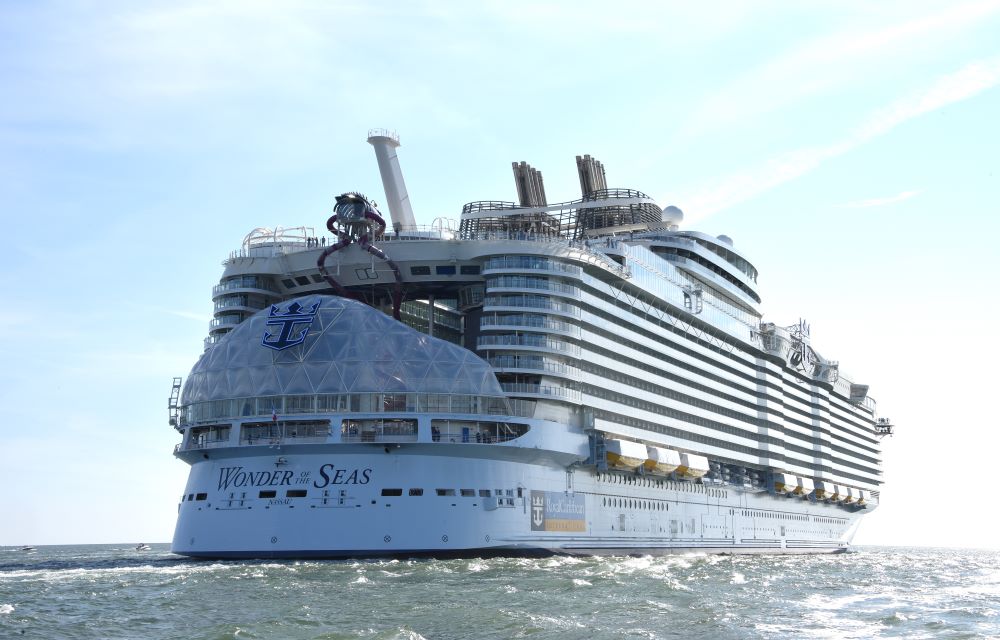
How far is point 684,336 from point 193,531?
42.6 meters

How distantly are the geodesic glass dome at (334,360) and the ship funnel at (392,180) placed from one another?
1632 centimetres

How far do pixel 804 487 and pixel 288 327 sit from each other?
6122 centimetres

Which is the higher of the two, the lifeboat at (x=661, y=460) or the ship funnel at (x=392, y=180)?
the ship funnel at (x=392, y=180)

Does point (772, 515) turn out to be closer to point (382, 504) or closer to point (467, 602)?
point (382, 504)

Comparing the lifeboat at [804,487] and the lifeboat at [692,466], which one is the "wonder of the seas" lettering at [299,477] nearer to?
the lifeboat at [692,466]

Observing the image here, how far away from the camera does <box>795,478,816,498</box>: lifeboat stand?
335 ft

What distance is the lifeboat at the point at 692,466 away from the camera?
76.9 meters

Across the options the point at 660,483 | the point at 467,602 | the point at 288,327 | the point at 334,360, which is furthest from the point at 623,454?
the point at 467,602

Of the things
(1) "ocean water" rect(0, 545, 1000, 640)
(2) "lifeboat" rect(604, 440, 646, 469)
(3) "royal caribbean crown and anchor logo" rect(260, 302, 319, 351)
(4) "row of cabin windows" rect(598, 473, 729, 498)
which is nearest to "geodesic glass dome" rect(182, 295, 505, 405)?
(3) "royal caribbean crown and anchor logo" rect(260, 302, 319, 351)

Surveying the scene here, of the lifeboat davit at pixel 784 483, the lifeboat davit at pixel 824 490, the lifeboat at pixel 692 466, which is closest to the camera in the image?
the lifeboat at pixel 692 466

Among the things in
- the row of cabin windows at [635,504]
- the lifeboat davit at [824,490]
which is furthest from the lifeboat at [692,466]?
the lifeboat davit at [824,490]

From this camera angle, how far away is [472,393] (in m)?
59.2

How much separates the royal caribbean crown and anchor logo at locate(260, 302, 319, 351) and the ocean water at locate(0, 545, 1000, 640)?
40.5 feet

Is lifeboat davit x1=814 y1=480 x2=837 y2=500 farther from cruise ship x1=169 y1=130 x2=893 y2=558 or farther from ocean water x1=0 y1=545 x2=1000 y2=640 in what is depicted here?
ocean water x1=0 y1=545 x2=1000 y2=640
